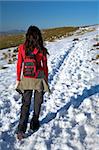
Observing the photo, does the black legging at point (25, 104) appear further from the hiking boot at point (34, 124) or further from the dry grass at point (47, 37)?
the dry grass at point (47, 37)

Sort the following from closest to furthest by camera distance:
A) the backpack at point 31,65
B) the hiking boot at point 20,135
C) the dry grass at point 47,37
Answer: the backpack at point 31,65, the hiking boot at point 20,135, the dry grass at point 47,37

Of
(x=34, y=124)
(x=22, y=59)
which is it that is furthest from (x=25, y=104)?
(x=22, y=59)

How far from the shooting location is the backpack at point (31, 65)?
6133mm

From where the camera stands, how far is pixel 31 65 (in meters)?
6.20

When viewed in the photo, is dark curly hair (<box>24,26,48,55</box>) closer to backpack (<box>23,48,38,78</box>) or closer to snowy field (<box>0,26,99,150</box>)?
backpack (<box>23,48,38,78</box>)

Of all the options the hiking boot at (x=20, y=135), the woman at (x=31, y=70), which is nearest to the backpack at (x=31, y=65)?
the woman at (x=31, y=70)

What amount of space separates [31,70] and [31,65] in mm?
114

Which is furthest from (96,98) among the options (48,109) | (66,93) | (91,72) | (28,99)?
(91,72)

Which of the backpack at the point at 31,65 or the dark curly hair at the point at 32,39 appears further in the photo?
the backpack at the point at 31,65

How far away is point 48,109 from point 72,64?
7.88 m

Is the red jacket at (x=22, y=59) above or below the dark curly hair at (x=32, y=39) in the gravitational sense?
below

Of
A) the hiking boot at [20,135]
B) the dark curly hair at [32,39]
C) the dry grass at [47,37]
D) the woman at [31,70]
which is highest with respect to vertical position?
the dark curly hair at [32,39]

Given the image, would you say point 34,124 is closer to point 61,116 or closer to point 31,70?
point 61,116

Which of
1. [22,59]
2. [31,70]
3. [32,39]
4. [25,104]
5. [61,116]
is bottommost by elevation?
[61,116]
